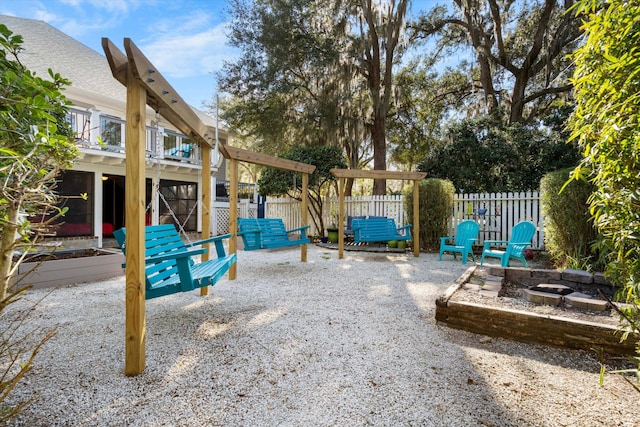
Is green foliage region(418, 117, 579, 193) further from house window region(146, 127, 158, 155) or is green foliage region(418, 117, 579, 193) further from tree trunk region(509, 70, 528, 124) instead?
house window region(146, 127, 158, 155)

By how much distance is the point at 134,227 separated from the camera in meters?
2.08

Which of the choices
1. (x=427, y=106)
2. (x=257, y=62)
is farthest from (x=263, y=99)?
(x=427, y=106)

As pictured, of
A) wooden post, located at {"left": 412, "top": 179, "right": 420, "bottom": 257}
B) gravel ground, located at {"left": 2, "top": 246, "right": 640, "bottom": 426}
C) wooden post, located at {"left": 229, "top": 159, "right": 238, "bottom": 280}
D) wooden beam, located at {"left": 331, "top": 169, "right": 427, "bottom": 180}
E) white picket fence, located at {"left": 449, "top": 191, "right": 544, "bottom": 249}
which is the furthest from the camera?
white picket fence, located at {"left": 449, "top": 191, "right": 544, "bottom": 249}

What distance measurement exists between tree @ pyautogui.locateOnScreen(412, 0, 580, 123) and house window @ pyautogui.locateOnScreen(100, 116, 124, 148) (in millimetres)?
11235

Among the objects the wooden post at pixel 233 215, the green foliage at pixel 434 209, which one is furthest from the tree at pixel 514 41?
the wooden post at pixel 233 215

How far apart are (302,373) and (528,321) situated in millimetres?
1800

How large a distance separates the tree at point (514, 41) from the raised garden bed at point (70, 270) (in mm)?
11538

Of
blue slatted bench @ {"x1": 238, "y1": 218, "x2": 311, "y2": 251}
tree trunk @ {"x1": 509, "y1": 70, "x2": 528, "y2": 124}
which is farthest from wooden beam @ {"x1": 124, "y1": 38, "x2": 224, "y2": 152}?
tree trunk @ {"x1": 509, "y1": 70, "x2": 528, "y2": 124}

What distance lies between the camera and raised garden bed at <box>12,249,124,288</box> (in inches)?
168

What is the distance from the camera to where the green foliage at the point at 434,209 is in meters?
8.03

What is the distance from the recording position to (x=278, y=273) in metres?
5.33

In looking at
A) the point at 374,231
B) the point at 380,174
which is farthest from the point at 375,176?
the point at 374,231

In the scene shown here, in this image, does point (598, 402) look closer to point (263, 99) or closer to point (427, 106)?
point (263, 99)

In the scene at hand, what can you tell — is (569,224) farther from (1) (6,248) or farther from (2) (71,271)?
(2) (71,271)
